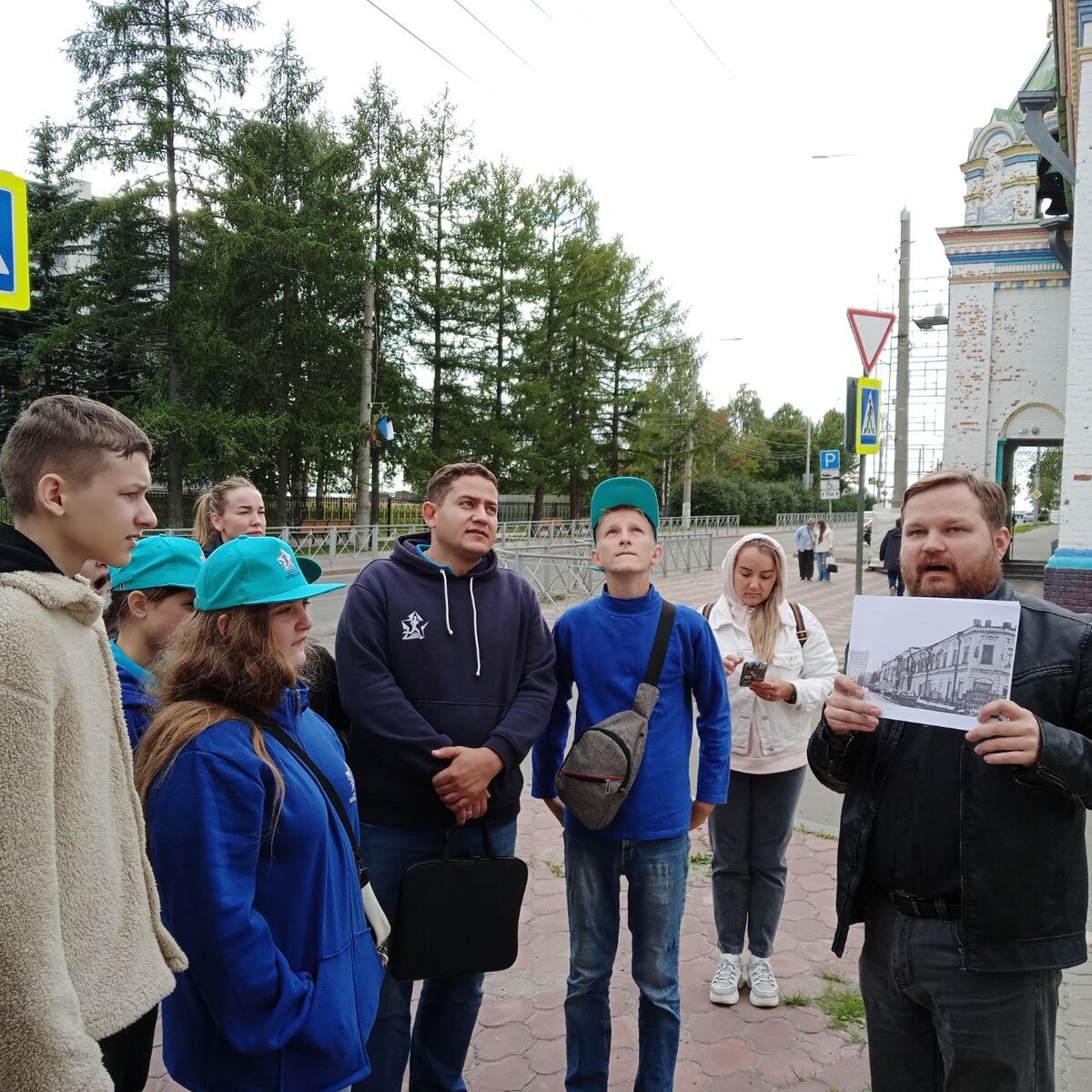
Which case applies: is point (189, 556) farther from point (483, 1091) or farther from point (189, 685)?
point (483, 1091)

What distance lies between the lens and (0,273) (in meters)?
4.21

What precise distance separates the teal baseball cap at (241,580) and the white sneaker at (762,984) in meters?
2.63

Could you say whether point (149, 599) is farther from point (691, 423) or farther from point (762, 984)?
point (691, 423)

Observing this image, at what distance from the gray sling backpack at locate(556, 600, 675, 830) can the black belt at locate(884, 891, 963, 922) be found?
83cm

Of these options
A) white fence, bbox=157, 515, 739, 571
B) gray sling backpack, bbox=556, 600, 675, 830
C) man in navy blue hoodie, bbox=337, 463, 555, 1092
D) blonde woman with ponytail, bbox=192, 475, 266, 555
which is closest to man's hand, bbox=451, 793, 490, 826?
man in navy blue hoodie, bbox=337, 463, 555, 1092

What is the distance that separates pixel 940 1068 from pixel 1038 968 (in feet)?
1.47

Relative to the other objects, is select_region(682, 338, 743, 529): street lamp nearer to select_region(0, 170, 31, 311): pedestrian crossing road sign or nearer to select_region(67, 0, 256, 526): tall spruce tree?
select_region(67, 0, 256, 526): tall spruce tree

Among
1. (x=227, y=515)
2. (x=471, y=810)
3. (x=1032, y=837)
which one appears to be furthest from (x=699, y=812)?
(x=227, y=515)

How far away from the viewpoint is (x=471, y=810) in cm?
254

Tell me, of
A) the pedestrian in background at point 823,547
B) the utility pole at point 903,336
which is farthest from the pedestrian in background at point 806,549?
the utility pole at point 903,336

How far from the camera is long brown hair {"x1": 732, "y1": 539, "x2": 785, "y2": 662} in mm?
3563

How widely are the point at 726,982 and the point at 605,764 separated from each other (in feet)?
4.82

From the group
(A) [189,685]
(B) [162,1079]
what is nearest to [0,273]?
(A) [189,685]

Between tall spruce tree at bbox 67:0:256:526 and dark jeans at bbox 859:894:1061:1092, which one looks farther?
tall spruce tree at bbox 67:0:256:526
